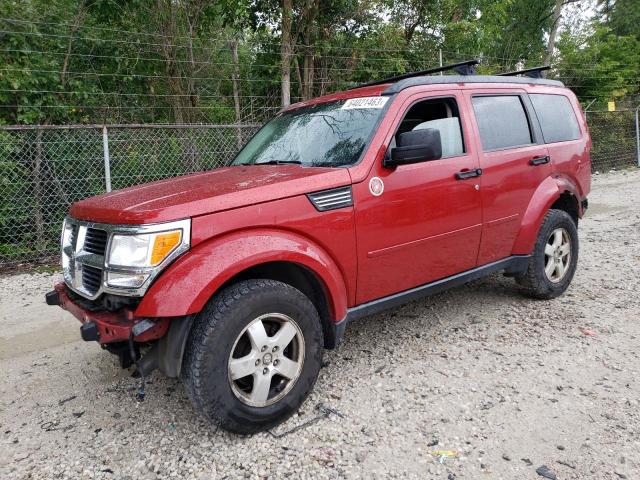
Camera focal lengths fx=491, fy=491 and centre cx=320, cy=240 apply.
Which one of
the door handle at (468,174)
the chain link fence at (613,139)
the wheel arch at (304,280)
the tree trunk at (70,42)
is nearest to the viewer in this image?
the wheel arch at (304,280)

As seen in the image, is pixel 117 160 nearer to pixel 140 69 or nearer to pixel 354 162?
pixel 140 69

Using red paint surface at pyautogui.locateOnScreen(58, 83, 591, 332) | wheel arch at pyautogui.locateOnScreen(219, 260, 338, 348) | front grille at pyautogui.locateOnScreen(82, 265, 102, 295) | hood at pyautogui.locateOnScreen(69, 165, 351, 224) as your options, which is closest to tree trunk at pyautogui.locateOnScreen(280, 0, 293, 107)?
red paint surface at pyautogui.locateOnScreen(58, 83, 591, 332)

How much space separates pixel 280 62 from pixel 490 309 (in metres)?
6.98

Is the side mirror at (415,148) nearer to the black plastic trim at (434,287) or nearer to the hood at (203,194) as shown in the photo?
the hood at (203,194)

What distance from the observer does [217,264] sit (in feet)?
8.09

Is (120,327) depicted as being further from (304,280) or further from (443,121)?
(443,121)

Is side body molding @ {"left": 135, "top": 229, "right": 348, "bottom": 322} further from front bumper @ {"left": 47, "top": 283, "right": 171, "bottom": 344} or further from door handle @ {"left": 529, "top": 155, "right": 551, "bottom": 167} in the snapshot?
Answer: door handle @ {"left": 529, "top": 155, "right": 551, "bottom": 167}

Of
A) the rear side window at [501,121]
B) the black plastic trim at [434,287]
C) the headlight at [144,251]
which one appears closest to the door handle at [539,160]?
the rear side window at [501,121]

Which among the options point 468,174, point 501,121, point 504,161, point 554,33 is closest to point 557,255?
point 504,161

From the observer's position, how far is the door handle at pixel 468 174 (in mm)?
3580

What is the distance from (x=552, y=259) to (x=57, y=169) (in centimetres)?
615

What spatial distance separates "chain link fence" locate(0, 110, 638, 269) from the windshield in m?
3.47

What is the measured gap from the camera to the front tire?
2471 mm

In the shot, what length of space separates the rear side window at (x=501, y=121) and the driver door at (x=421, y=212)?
21cm
